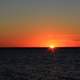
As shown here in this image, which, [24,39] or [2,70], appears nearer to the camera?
[24,39]

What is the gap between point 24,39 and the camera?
713 centimetres

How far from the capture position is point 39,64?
25.0ft

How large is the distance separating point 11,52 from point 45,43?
1391mm

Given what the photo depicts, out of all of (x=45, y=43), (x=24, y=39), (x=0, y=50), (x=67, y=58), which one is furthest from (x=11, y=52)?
(x=67, y=58)

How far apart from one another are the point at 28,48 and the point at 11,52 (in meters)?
0.73

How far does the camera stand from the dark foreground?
24.2 feet

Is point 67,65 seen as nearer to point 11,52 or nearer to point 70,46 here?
point 70,46

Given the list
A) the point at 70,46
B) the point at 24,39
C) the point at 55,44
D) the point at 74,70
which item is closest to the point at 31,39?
the point at 24,39

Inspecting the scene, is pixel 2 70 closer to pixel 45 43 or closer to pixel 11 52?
pixel 11 52

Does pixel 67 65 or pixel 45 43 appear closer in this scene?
pixel 45 43

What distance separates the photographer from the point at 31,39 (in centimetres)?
706

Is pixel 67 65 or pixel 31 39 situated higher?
pixel 31 39

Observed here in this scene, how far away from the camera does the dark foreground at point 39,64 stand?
7379 mm

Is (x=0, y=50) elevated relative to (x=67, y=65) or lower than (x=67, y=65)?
elevated
